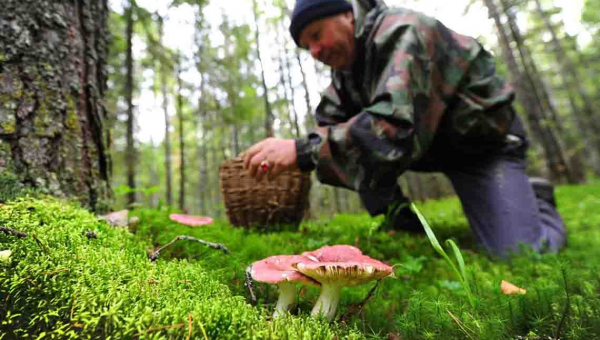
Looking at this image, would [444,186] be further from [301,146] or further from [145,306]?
[145,306]

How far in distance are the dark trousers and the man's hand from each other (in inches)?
40.1

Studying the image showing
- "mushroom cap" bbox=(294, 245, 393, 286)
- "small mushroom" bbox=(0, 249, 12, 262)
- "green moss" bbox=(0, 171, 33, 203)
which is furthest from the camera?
"green moss" bbox=(0, 171, 33, 203)

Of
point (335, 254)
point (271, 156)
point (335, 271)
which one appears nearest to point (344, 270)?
point (335, 271)

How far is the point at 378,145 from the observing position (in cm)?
196

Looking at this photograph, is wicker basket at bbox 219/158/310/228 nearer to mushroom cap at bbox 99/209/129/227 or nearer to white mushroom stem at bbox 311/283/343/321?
mushroom cap at bbox 99/209/129/227

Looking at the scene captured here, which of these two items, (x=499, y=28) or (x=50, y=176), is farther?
(x=499, y=28)

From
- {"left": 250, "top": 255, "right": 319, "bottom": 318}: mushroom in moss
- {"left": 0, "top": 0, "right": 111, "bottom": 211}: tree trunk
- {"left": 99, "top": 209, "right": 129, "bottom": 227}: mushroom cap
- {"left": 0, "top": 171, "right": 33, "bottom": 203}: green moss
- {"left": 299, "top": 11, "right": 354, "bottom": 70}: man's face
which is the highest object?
{"left": 299, "top": 11, "right": 354, "bottom": 70}: man's face

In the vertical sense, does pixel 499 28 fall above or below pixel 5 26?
above

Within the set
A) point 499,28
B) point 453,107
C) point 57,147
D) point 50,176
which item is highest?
point 499,28

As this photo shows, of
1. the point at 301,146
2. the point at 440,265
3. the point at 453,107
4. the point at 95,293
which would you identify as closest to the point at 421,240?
the point at 440,265

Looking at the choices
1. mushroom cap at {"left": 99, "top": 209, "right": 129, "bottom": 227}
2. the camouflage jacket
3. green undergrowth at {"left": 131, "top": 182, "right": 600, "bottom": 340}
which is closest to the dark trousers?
green undergrowth at {"left": 131, "top": 182, "right": 600, "bottom": 340}

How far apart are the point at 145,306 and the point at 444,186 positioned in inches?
697

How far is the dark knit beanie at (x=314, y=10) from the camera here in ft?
8.20

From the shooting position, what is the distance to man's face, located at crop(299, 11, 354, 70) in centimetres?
256
